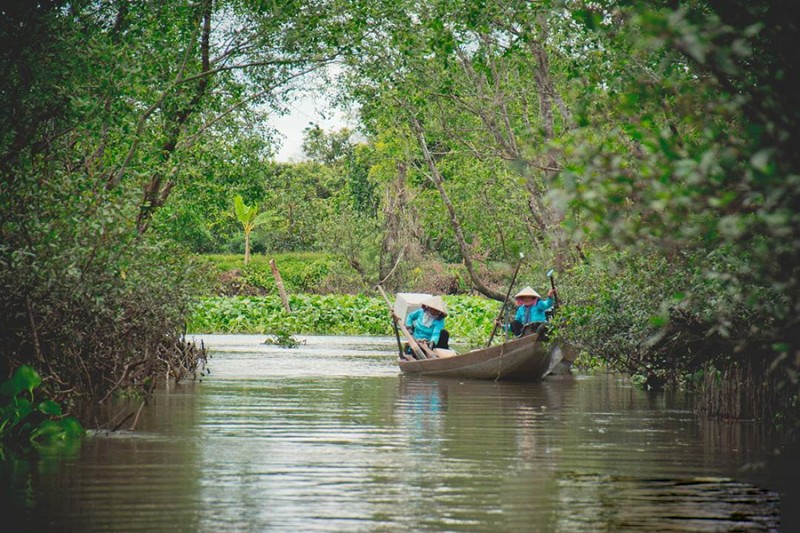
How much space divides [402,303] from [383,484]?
47.6 ft

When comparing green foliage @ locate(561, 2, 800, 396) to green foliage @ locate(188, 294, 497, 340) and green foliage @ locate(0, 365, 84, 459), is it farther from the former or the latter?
green foliage @ locate(188, 294, 497, 340)

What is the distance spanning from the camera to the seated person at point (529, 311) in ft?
64.8

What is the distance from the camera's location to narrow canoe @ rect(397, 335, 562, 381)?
19000 mm

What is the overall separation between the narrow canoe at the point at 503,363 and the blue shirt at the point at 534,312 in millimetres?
564

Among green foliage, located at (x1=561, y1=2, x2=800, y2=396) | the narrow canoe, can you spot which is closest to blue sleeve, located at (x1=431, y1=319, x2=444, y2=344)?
the narrow canoe

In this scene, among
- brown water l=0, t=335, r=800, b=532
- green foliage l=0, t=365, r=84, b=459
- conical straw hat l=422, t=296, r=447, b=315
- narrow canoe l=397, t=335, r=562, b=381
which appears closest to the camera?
brown water l=0, t=335, r=800, b=532

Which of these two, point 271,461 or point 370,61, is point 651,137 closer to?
point 271,461

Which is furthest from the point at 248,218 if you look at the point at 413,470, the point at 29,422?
the point at 413,470

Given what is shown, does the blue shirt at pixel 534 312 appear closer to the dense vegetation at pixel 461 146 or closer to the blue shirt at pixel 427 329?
the dense vegetation at pixel 461 146

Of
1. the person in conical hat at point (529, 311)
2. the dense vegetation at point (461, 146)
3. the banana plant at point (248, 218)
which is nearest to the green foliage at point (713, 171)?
the dense vegetation at point (461, 146)

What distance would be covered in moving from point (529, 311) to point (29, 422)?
10.2 metres

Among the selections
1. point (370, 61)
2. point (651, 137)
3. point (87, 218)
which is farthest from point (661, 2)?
point (370, 61)

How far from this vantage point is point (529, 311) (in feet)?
65.7

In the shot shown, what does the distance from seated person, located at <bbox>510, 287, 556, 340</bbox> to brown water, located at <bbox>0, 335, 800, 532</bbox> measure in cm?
357
